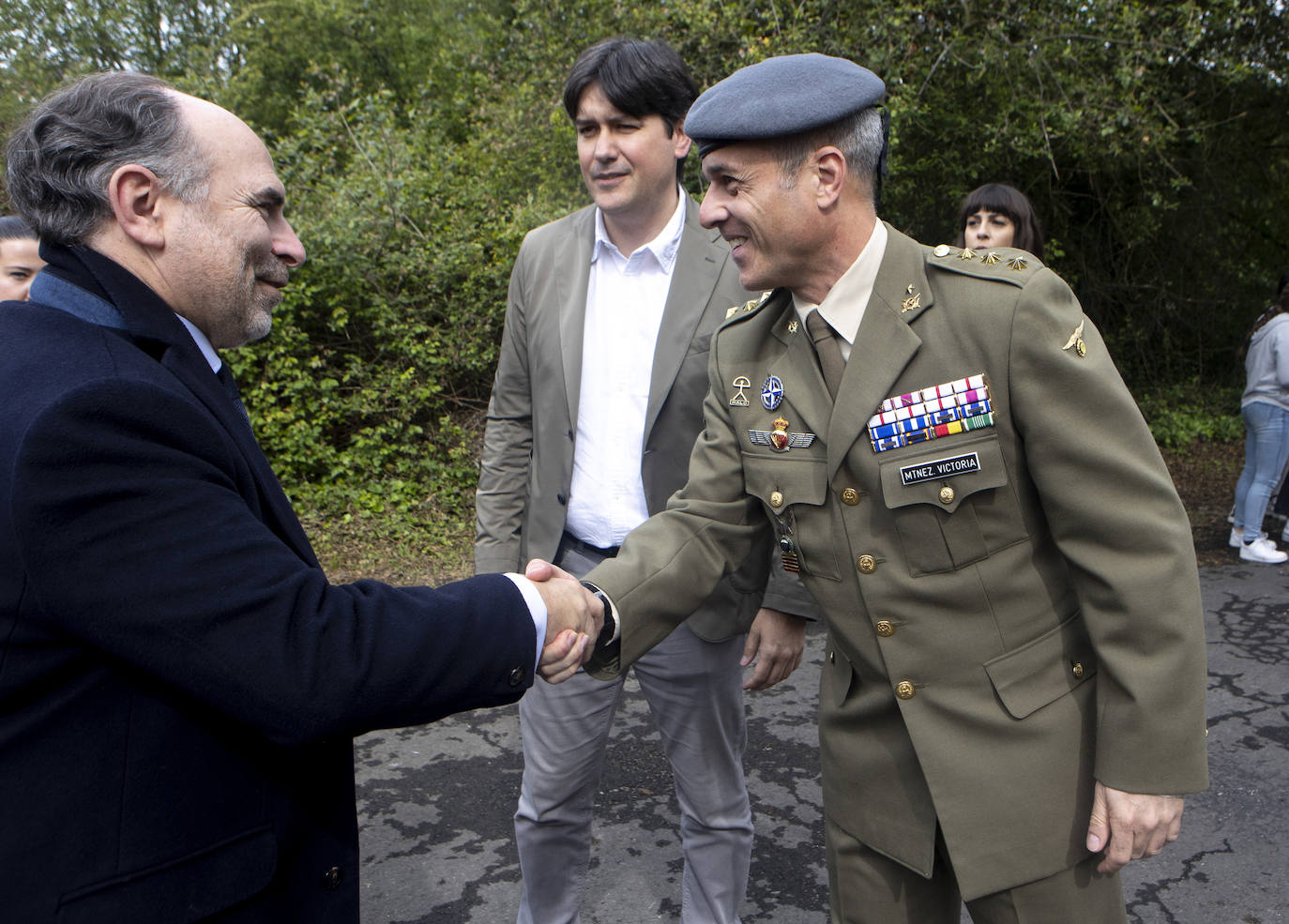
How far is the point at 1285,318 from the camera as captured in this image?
7004 mm

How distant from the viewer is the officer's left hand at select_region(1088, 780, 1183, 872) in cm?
167

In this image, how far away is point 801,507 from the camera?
6.45 ft

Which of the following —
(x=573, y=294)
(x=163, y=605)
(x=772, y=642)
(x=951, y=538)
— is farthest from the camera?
(x=573, y=294)

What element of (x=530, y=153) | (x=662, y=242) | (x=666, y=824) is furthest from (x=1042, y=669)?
(x=530, y=153)

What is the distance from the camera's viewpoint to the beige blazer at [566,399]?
2627mm

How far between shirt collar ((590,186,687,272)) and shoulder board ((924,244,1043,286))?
954 mm

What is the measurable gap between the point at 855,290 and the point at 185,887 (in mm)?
1472

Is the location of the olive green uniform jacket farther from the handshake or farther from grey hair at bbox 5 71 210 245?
grey hair at bbox 5 71 210 245

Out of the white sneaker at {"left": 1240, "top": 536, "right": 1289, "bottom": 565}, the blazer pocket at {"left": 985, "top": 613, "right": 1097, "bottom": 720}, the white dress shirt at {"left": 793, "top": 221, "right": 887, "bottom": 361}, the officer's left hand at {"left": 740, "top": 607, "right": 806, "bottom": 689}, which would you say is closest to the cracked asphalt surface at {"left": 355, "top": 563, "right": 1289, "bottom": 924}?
the officer's left hand at {"left": 740, "top": 607, "right": 806, "bottom": 689}

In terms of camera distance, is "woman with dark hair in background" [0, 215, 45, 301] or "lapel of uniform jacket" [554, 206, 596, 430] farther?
"woman with dark hair in background" [0, 215, 45, 301]

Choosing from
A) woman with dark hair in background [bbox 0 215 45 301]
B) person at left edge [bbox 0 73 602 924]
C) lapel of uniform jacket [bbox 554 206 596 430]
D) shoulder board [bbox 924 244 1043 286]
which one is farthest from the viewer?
woman with dark hair in background [bbox 0 215 45 301]

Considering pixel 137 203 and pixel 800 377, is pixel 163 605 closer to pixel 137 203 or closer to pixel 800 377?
pixel 137 203

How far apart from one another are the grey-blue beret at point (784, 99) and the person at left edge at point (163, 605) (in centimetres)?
83

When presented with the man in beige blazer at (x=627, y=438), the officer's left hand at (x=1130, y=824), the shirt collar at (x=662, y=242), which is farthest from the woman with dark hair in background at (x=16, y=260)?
the officer's left hand at (x=1130, y=824)
